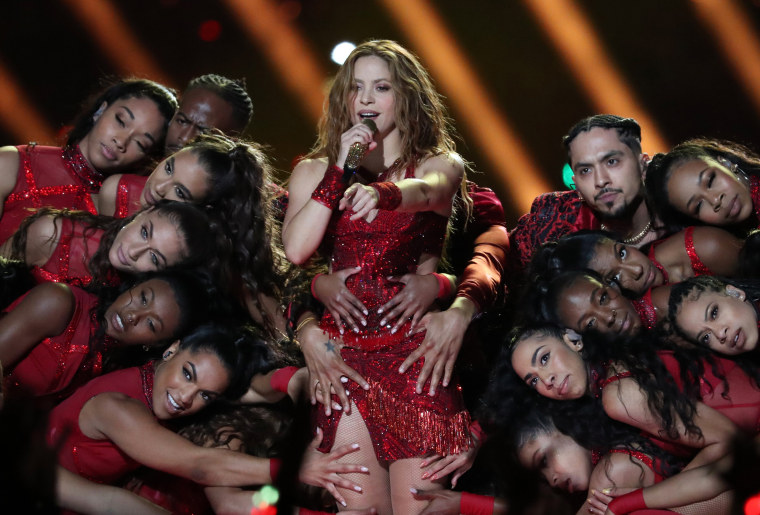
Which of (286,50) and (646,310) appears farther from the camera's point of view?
(286,50)

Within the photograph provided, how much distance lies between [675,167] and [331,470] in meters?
1.62

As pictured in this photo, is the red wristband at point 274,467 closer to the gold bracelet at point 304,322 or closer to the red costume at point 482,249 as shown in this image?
the gold bracelet at point 304,322

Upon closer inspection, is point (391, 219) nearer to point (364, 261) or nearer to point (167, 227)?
point (364, 261)

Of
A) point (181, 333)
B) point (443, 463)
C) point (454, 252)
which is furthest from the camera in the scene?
point (454, 252)

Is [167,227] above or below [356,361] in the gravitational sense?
above

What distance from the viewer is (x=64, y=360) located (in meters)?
3.05

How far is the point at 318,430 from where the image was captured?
271 cm

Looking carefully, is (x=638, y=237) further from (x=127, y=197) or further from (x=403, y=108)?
(x=127, y=197)

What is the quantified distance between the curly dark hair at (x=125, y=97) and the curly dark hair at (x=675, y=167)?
1953 millimetres

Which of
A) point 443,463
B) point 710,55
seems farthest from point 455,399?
point 710,55

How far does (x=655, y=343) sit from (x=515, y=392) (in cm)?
49

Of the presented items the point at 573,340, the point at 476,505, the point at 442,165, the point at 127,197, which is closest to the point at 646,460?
the point at 573,340

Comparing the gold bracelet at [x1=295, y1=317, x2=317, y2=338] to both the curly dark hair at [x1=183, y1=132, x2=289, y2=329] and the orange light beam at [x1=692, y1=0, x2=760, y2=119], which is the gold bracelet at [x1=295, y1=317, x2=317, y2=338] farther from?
the orange light beam at [x1=692, y1=0, x2=760, y2=119]

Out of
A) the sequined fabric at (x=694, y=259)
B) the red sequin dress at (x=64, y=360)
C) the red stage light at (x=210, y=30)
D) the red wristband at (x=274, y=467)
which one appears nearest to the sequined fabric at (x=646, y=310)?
the sequined fabric at (x=694, y=259)
